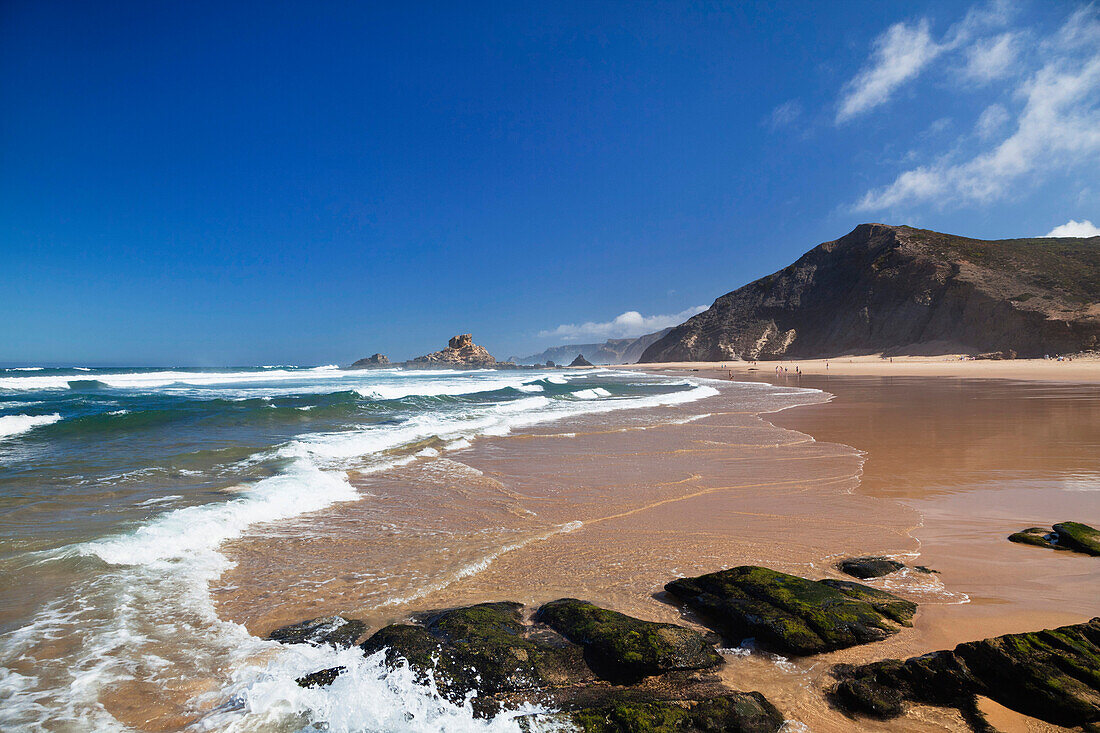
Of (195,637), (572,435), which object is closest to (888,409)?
(572,435)

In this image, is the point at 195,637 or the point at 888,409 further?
the point at 888,409

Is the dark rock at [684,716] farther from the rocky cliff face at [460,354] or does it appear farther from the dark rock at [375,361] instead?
the dark rock at [375,361]

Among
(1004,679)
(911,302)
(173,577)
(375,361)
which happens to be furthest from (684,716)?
(375,361)

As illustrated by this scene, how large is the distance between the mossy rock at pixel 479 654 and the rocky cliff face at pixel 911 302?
60481mm

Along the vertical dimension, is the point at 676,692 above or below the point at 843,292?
below

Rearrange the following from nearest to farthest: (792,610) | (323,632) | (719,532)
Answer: (792,610)
(323,632)
(719,532)

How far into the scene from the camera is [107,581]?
4.37 m

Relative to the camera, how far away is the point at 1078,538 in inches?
174

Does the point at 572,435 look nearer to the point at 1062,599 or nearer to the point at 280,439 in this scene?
the point at 280,439

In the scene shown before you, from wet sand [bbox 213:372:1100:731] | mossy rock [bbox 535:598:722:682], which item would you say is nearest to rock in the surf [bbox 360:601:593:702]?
mossy rock [bbox 535:598:722:682]

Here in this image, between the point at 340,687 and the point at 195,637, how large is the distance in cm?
161

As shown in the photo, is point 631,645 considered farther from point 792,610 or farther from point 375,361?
point 375,361

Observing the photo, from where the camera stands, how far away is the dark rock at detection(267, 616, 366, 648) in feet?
10.8

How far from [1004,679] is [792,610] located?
1.04 m
